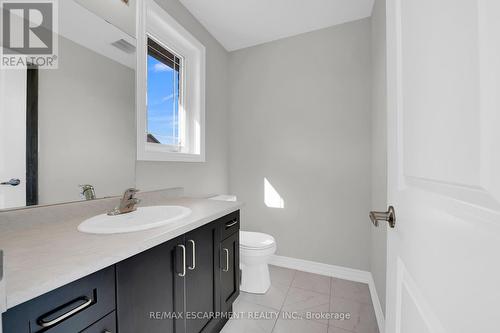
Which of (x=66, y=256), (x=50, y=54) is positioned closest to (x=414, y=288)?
(x=66, y=256)

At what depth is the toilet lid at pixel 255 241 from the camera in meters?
1.72

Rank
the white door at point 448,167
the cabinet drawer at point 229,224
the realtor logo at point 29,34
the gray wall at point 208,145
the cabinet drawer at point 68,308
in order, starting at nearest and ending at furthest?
the white door at point 448,167, the cabinet drawer at point 68,308, the realtor logo at point 29,34, the cabinet drawer at point 229,224, the gray wall at point 208,145

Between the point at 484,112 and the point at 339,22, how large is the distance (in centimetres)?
225

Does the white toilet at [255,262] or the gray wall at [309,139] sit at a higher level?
the gray wall at [309,139]

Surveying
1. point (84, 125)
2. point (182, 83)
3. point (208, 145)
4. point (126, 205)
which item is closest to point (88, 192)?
point (126, 205)

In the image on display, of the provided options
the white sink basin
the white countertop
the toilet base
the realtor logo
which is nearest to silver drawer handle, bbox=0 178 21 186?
the white countertop

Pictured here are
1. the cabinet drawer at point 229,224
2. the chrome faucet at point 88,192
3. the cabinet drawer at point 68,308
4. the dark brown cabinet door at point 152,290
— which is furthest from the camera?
the cabinet drawer at point 229,224

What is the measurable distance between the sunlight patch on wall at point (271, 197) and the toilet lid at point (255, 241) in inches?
17.9

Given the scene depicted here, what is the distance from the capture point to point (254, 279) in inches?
71.0

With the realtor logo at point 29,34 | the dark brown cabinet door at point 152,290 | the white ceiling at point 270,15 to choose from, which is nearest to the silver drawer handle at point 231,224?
the dark brown cabinet door at point 152,290

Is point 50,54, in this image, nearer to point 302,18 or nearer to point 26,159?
point 26,159

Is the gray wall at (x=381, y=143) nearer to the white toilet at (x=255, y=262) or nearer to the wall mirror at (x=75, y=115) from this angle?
the white toilet at (x=255, y=262)

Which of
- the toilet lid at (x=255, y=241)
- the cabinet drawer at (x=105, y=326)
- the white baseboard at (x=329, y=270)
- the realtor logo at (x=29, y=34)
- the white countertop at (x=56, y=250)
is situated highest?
the realtor logo at (x=29, y=34)

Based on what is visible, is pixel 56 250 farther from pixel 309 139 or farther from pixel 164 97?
pixel 309 139
